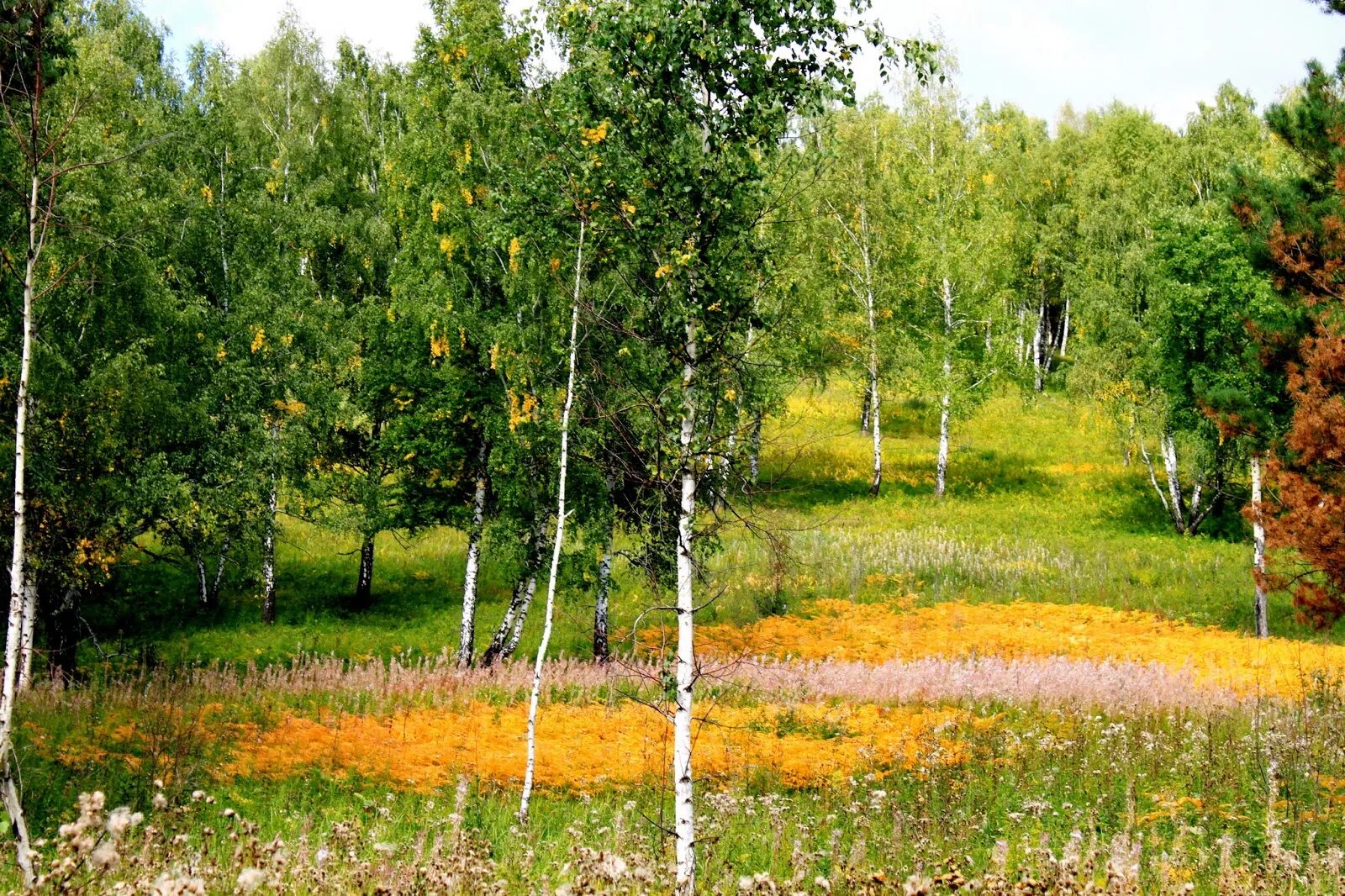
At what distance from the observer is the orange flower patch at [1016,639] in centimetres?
1678

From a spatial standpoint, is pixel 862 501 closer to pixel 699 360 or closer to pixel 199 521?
pixel 199 521

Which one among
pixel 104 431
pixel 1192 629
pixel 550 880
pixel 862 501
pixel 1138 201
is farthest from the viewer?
pixel 1138 201

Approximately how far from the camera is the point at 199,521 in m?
15.9

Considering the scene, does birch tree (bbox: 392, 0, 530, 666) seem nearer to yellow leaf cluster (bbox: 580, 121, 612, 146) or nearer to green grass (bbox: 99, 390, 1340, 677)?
green grass (bbox: 99, 390, 1340, 677)

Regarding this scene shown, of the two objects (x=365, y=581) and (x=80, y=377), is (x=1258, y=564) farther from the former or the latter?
(x=80, y=377)

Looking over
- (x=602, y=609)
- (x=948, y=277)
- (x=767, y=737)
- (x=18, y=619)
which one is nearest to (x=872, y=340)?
(x=948, y=277)

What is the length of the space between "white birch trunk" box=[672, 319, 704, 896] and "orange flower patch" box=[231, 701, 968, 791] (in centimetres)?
258

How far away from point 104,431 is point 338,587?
11650 millimetres

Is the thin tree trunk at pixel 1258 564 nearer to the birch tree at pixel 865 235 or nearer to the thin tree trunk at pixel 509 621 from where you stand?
the thin tree trunk at pixel 509 621

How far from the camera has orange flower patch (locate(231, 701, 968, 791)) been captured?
407 inches

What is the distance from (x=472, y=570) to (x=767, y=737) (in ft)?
24.4

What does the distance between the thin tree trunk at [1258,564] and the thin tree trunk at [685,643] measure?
12.0 m

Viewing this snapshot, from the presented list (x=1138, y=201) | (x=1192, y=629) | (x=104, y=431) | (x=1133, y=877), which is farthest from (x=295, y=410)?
(x=1138, y=201)

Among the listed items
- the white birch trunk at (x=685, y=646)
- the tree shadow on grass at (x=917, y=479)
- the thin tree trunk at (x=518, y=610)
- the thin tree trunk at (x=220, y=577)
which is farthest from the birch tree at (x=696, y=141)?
the tree shadow on grass at (x=917, y=479)
